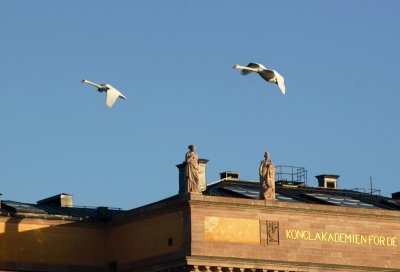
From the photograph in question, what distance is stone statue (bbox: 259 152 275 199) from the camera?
9544 centimetres

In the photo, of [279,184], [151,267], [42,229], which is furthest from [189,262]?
[279,184]

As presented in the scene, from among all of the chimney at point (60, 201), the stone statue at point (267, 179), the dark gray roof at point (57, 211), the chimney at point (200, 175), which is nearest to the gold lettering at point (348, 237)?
the stone statue at point (267, 179)

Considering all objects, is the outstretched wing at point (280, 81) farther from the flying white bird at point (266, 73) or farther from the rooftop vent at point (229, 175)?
the rooftop vent at point (229, 175)

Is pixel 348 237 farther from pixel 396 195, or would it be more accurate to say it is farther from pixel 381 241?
pixel 396 195

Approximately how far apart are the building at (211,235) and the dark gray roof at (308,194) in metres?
0.20

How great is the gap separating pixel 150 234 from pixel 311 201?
10.8 metres

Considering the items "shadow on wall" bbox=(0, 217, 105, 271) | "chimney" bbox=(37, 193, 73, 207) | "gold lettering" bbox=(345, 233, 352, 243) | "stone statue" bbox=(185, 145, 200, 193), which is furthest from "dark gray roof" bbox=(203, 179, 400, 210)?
"chimney" bbox=(37, 193, 73, 207)

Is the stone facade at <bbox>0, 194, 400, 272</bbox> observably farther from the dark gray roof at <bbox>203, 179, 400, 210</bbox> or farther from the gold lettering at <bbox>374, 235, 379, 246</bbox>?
the dark gray roof at <bbox>203, 179, 400, 210</bbox>

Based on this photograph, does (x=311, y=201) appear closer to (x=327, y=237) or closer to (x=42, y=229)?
(x=327, y=237)

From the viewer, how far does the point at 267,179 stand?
95.7 m

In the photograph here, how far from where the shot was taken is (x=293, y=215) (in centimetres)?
9575

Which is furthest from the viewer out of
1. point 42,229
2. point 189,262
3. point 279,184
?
point 279,184

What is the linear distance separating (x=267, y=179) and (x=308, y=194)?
26.7 feet

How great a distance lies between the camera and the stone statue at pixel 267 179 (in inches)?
3757
